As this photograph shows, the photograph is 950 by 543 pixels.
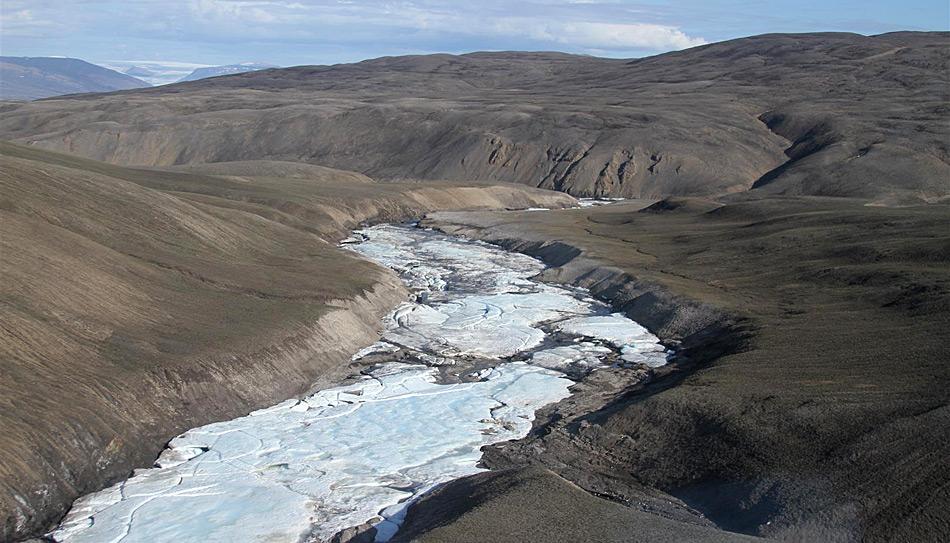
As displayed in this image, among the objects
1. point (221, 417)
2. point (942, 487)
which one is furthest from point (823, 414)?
point (221, 417)

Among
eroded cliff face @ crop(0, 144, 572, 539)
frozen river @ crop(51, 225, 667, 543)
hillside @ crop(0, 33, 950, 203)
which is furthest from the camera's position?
hillside @ crop(0, 33, 950, 203)

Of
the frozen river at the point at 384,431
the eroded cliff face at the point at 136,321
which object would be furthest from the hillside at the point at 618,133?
the eroded cliff face at the point at 136,321

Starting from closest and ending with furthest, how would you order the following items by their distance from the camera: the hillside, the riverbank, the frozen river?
the riverbank → the frozen river → the hillside

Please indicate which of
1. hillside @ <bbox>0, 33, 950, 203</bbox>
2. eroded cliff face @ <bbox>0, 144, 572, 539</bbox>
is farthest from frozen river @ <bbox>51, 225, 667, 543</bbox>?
hillside @ <bbox>0, 33, 950, 203</bbox>

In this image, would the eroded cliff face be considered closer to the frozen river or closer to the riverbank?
the frozen river

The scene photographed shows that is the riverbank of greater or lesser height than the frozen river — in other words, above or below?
above

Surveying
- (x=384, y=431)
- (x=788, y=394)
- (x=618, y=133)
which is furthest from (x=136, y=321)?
(x=618, y=133)

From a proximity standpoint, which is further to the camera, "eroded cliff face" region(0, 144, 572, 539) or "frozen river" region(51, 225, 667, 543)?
"eroded cliff face" region(0, 144, 572, 539)
